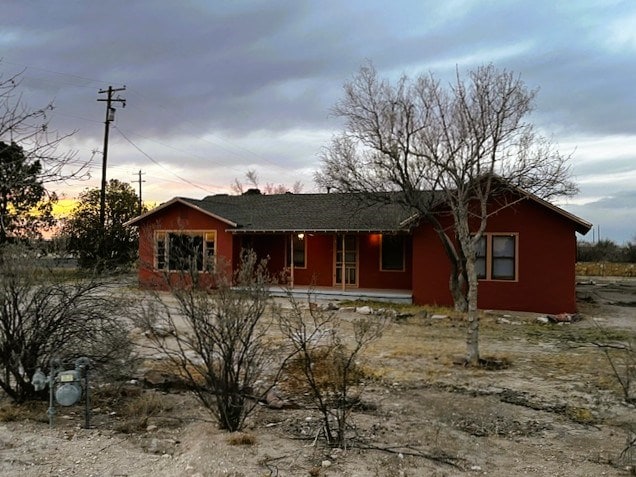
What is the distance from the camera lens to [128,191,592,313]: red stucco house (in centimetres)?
1502

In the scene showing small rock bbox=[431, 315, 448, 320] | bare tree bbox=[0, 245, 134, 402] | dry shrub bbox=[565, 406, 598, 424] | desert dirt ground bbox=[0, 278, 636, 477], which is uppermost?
bare tree bbox=[0, 245, 134, 402]

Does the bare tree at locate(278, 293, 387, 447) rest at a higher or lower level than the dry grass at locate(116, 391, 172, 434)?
higher

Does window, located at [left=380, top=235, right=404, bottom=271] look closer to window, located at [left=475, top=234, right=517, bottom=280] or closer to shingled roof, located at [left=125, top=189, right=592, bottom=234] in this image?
shingled roof, located at [left=125, top=189, right=592, bottom=234]

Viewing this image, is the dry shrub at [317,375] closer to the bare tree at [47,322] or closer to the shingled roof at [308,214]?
the bare tree at [47,322]

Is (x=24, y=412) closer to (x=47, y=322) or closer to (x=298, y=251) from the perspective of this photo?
(x=47, y=322)

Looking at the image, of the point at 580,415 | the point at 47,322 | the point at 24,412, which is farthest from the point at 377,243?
the point at 24,412

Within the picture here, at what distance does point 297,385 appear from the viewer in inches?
270

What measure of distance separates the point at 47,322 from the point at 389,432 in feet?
12.5

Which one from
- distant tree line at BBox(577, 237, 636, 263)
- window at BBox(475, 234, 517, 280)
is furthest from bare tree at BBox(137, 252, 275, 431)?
distant tree line at BBox(577, 237, 636, 263)

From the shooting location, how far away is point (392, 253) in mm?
19078

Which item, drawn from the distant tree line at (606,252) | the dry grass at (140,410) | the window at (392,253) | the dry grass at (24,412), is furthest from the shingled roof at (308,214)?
the distant tree line at (606,252)

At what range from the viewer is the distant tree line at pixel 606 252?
39.2m

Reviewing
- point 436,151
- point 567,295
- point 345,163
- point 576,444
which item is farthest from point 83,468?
point 567,295

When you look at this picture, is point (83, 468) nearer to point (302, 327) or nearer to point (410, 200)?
point (302, 327)
